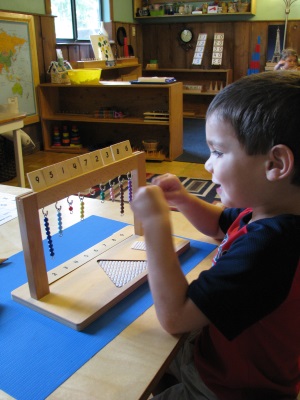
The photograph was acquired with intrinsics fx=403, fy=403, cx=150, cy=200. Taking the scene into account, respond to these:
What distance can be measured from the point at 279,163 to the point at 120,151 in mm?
487

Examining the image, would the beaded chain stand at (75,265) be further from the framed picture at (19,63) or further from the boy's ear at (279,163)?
the framed picture at (19,63)

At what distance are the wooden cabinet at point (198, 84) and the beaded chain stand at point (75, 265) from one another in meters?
5.95

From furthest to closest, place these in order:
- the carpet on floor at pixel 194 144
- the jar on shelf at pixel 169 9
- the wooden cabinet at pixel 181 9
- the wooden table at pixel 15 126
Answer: the jar on shelf at pixel 169 9
the wooden cabinet at pixel 181 9
the carpet on floor at pixel 194 144
the wooden table at pixel 15 126

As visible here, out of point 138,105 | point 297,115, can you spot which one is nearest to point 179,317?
point 297,115

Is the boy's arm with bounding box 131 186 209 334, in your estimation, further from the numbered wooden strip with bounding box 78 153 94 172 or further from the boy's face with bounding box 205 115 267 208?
the numbered wooden strip with bounding box 78 153 94 172

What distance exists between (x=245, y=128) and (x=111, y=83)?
399cm

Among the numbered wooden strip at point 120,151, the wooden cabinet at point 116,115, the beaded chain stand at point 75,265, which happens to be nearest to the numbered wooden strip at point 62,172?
the beaded chain stand at point 75,265

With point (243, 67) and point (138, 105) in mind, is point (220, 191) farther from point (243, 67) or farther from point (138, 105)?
point (243, 67)

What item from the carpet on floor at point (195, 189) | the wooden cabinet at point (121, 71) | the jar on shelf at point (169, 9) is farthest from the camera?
the jar on shelf at point (169, 9)

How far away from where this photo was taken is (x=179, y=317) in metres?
0.69

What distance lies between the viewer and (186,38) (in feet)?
22.4

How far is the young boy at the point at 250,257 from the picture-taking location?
2.16ft

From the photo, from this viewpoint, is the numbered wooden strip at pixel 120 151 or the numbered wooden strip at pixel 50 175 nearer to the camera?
the numbered wooden strip at pixel 50 175

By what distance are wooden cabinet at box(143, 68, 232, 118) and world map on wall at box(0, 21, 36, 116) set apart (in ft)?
9.83
